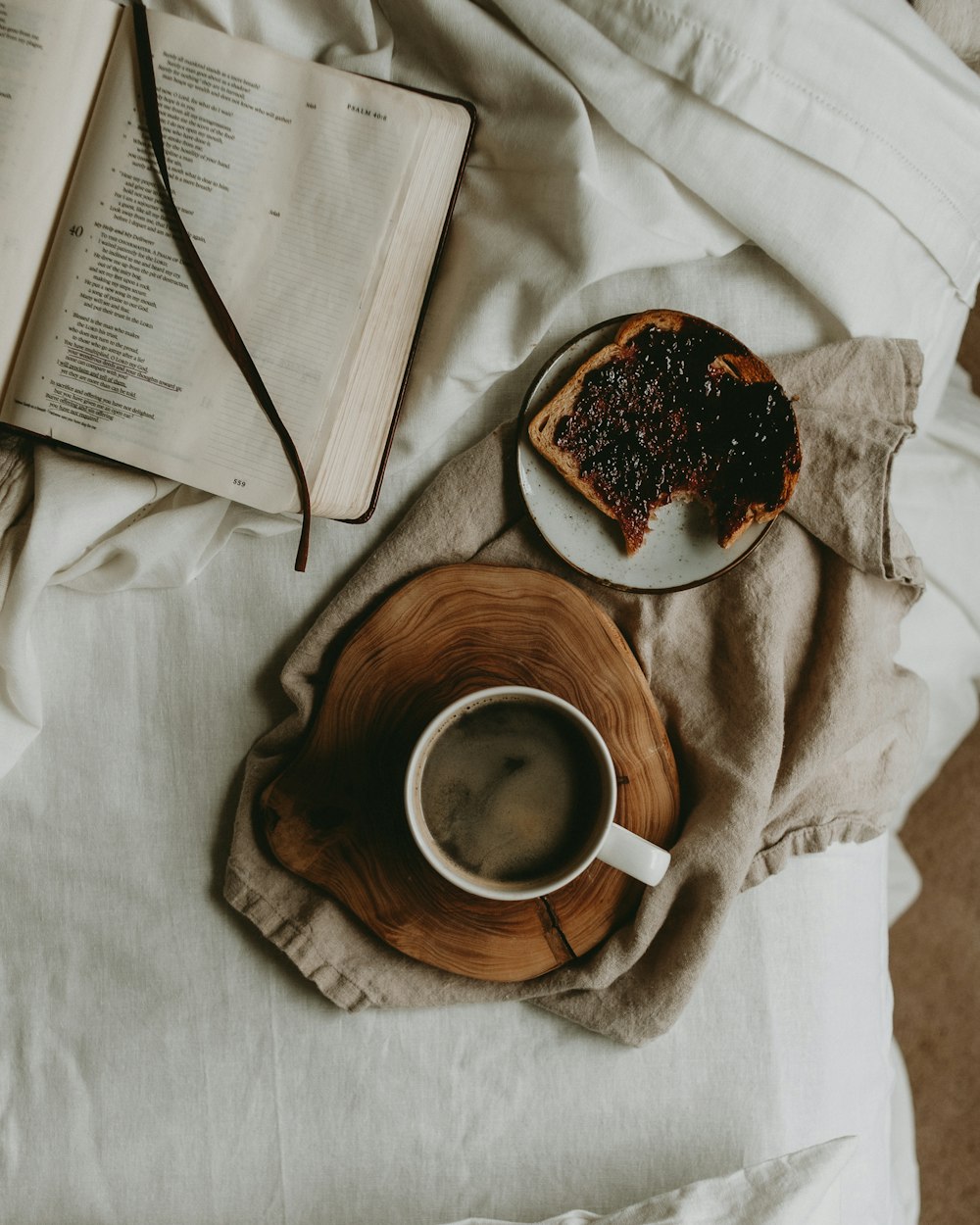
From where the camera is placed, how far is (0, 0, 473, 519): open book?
2.37ft

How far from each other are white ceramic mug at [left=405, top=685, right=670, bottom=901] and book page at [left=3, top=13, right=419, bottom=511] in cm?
22

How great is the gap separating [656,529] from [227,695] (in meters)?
0.37

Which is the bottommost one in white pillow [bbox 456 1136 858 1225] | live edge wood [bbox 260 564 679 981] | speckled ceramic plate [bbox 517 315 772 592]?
white pillow [bbox 456 1136 858 1225]

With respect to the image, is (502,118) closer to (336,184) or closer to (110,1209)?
(336,184)

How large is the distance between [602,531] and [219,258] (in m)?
0.35

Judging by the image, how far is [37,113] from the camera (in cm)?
72

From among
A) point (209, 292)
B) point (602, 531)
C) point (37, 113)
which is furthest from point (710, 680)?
point (37, 113)

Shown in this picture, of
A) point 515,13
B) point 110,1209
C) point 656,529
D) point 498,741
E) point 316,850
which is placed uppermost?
point 515,13

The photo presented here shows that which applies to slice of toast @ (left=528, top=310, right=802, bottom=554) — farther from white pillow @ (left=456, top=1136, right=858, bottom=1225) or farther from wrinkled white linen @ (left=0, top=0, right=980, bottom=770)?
white pillow @ (left=456, top=1136, right=858, bottom=1225)

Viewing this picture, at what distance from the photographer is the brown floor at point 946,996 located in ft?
3.92

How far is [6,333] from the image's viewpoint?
2.46 ft

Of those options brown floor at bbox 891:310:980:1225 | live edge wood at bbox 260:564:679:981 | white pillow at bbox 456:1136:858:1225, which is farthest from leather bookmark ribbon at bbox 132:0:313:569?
brown floor at bbox 891:310:980:1225

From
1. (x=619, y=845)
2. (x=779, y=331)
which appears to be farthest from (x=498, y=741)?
(x=779, y=331)

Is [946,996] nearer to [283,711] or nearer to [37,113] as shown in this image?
[283,711]
